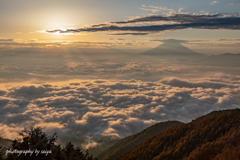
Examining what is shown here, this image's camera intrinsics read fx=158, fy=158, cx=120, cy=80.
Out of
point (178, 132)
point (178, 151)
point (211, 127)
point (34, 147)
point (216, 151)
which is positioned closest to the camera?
point (34, 147)

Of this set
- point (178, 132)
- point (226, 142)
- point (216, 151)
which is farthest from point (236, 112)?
point (216, 151)

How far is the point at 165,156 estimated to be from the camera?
5847 centimetres

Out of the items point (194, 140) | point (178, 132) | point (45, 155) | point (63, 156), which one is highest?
point (45, 155)

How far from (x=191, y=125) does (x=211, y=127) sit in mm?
16188

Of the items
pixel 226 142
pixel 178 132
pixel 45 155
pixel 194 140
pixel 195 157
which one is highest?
pixel 45 155

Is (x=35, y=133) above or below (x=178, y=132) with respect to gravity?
above

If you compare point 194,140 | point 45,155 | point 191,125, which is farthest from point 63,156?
point 191,125

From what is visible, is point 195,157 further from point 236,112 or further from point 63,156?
point 236,112

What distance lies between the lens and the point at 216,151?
44406mm

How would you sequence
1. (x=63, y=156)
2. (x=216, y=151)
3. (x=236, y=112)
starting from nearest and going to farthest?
(x=63, y=156)
(x=216, y=151)
(x=236, y=112)

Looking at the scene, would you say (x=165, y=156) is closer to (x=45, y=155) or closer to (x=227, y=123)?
(x=227, y=123)

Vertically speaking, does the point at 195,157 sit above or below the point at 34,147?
below

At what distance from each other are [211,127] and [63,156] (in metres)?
64.6

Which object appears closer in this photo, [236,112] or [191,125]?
[236,112]
